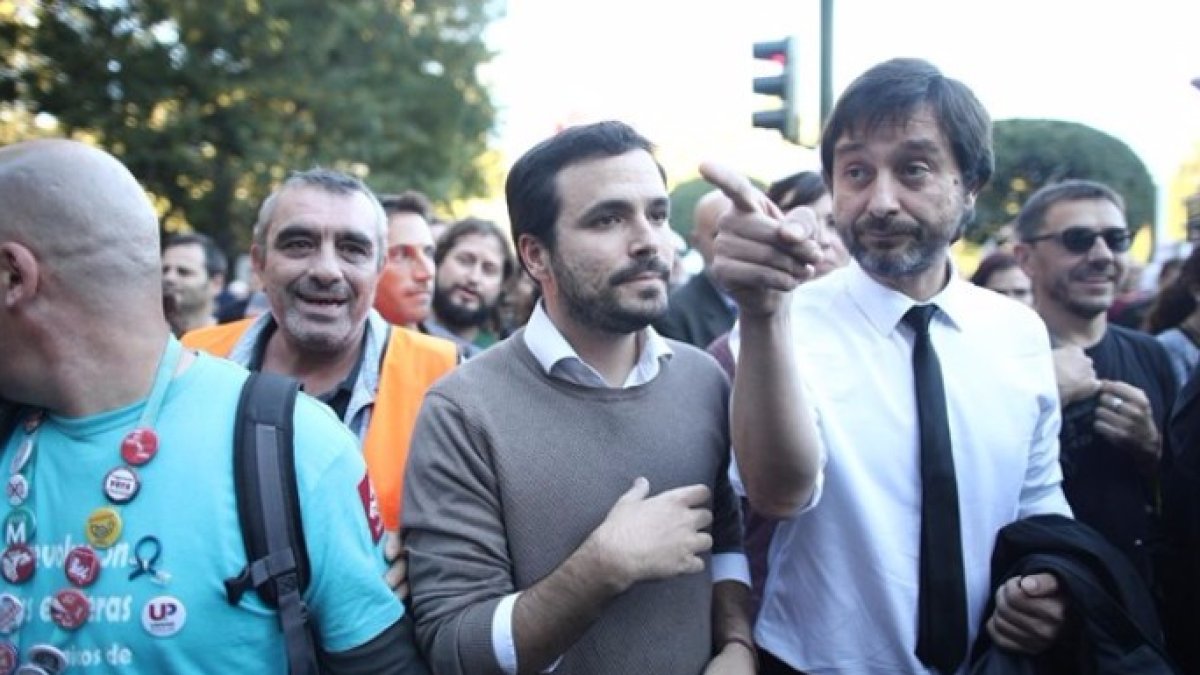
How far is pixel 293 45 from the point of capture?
54.2ft

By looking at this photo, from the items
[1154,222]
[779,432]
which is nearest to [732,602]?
[779,432]

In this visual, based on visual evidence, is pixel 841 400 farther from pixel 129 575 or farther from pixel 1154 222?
pixel 1154 222

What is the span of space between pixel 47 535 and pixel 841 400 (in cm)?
162

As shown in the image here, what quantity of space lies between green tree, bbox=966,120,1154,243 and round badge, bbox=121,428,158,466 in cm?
461

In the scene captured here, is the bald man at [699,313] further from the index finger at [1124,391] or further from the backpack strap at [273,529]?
the backpack strap at [273,529]

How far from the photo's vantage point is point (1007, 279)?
15.5 ft

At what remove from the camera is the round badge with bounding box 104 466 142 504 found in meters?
1.66

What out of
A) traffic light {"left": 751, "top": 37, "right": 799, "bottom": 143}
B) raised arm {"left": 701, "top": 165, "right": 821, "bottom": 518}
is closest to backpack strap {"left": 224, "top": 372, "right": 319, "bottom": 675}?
raised arm {"left": 701, "top": 165, "right": 821, "bottom": 518}

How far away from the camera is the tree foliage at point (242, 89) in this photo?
1562 cm

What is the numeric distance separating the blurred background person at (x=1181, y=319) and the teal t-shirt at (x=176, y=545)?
318cm

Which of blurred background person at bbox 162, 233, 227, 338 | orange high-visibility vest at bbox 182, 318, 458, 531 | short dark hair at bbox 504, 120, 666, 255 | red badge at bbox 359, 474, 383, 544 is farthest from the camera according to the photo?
blurred background person at bbox 162, 233, 227, 338

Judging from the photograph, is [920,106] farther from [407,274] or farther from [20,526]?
[407,274]

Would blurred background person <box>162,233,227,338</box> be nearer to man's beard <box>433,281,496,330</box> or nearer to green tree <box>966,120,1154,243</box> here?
man's beard <box>433,281,496,330</box>

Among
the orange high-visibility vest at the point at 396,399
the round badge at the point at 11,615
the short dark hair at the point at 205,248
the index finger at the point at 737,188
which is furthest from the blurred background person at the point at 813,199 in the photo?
the short dark hair at the point at 205,248
